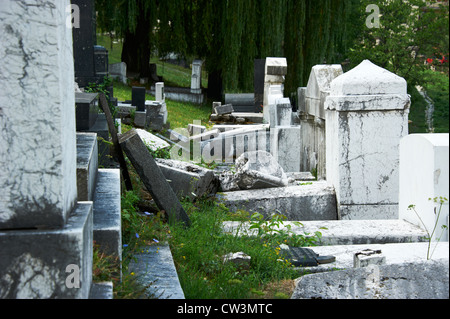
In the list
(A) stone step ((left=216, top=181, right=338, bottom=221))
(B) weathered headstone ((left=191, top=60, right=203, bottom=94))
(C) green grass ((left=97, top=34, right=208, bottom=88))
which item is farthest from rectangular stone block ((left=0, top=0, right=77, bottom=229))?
(C) green grass ((left=97, top=34, right=208, bottom=88))

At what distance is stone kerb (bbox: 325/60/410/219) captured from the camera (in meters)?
5.16

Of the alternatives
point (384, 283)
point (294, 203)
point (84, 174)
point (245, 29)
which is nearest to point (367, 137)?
point (294, 203)

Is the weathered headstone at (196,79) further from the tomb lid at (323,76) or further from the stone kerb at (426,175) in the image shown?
Result: the stone kerb at (426,175)

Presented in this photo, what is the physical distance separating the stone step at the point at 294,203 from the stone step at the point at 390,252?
134 centimetres

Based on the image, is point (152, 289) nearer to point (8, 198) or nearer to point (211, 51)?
point (8, 198)

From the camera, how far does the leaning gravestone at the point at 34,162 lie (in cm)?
206

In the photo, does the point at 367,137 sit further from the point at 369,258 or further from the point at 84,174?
the point at 84,174

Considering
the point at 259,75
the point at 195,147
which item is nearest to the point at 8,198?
the point at 195,147

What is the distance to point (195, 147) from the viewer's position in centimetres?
1010

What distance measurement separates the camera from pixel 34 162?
2.10 meters

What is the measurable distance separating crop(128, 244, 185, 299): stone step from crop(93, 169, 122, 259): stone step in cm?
24

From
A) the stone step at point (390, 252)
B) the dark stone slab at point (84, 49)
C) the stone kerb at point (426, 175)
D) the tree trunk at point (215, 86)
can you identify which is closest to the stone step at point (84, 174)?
the stone step at point (390, 252)

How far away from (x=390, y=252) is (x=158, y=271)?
140cm

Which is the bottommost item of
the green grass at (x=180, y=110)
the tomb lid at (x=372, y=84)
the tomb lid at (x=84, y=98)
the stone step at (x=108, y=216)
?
the green grass at (x=180, y=110)
